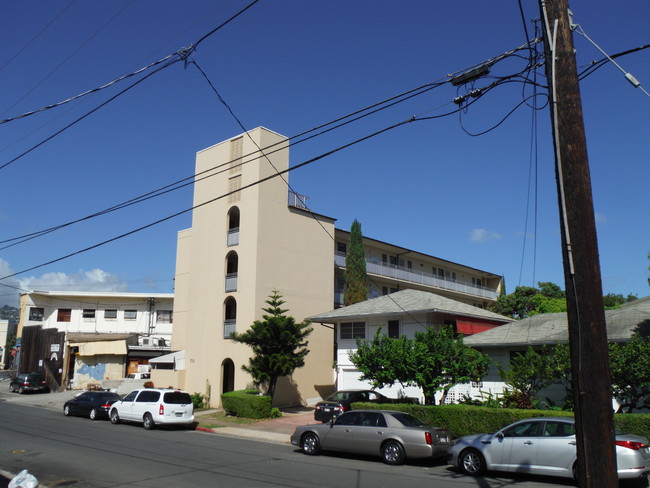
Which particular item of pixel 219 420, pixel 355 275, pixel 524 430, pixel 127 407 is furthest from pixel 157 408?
pixel 355 275

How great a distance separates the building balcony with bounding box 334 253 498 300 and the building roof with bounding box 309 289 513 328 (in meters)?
8.60

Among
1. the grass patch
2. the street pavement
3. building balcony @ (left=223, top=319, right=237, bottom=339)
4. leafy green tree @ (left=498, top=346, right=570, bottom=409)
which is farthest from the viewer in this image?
building balcony @ (left=223, top=319, right=237, bottom=339)

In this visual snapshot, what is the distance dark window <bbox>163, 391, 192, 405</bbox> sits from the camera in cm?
2270

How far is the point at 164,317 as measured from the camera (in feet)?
170

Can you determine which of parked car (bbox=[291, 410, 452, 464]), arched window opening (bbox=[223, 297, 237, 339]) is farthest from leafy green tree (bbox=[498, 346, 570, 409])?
arched window opening (bbox=[223, 297, 237, 339])

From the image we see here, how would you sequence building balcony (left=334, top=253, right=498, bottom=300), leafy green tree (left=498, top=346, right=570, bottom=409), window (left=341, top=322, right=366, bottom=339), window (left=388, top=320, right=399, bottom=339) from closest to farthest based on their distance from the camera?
leafy green tree (left=498, top=346, right=570, bottom=409) → window (left=388, top=320, right=399, bottom=339) → window (left=341, top=322, right=366, bottom=339) → building balcony (left=334, top=253, right=498, bottom=300)

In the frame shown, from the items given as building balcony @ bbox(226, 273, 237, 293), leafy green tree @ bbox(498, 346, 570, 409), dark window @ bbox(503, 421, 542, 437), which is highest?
building balcony @ bbox(226, 273, 237, 293)

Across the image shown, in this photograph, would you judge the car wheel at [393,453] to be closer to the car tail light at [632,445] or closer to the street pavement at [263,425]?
the car tail light at [632,445]

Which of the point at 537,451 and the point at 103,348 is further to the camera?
the point at 103,348

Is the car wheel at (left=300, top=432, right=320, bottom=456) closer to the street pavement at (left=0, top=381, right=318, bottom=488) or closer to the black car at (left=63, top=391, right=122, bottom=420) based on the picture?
the street pavement at (left=0, top=381, right=318, bottom=488)

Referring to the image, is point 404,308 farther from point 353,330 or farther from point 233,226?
point 233,226

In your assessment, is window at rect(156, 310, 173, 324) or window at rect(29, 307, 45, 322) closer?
window at rect(29, 307, 45, 322)

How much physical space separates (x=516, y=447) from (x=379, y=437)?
3766 millimetres

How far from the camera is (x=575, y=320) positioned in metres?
5.90
